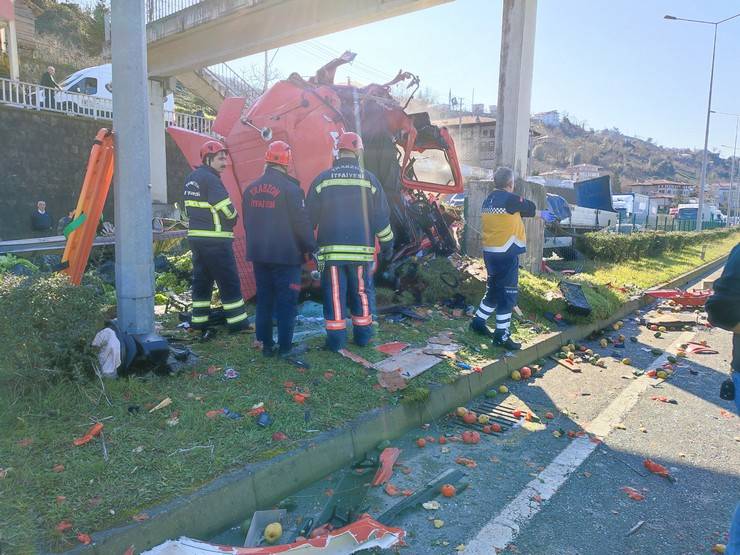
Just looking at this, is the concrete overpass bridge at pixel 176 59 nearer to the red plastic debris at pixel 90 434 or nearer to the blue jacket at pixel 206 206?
the blue jacket at pixel 206 206

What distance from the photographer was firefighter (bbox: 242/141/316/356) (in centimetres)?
454

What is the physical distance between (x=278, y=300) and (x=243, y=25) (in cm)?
1014

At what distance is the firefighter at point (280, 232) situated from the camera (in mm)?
4535

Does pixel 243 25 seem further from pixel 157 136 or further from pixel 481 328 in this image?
pixel 481 328

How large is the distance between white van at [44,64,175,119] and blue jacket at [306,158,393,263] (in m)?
11.5

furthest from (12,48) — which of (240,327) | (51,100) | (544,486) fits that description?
(544,486)

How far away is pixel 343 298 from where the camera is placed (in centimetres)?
491

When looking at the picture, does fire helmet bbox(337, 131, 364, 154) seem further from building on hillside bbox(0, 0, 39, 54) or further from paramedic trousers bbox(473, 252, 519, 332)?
building on hillside bbox(0, 0, 39, 54)

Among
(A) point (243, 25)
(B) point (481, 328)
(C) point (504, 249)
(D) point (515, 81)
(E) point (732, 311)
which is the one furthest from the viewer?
(A) point (243, 25)

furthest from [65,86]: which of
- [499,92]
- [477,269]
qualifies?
[477,269]

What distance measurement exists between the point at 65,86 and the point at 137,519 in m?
21.3

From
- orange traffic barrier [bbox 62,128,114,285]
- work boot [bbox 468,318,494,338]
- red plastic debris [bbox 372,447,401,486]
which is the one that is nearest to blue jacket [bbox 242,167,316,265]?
orange traffic barrier [bbox 62,128,114,285]

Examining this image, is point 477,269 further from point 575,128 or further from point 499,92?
point 575,128

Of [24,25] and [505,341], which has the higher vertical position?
[24,25]
